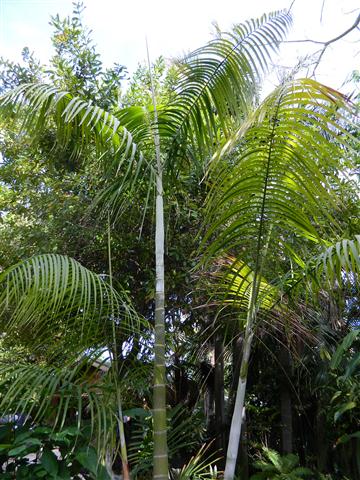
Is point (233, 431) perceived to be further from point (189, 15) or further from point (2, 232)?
point (2, 232)

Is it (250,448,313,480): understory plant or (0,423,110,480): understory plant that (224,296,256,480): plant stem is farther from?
(250,448,313,480): understory plant

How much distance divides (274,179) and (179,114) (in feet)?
2.79

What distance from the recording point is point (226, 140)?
9.44 ft

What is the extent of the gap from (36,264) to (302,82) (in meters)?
1.68

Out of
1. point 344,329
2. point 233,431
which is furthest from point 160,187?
point 344,329

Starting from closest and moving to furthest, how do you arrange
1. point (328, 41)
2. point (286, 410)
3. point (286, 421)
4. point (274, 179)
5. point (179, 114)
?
point (274, 179), point (179, 114), point (328, 41), point (286, 421), point (286, 410)

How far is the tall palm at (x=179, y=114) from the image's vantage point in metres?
3.02

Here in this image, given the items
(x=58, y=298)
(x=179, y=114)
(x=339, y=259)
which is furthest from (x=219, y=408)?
(x=339, y=259)

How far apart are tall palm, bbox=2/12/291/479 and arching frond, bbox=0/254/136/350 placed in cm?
38

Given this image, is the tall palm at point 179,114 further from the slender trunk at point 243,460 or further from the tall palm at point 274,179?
the slender trunk at point 243,460

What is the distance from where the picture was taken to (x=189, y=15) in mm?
3803

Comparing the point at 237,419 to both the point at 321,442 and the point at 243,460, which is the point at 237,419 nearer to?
the point at 243,460

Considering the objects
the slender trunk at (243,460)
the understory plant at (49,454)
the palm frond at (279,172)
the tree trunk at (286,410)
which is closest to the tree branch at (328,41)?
the palm frond at (279,172)

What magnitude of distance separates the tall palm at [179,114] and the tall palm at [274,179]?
0.28 meters
